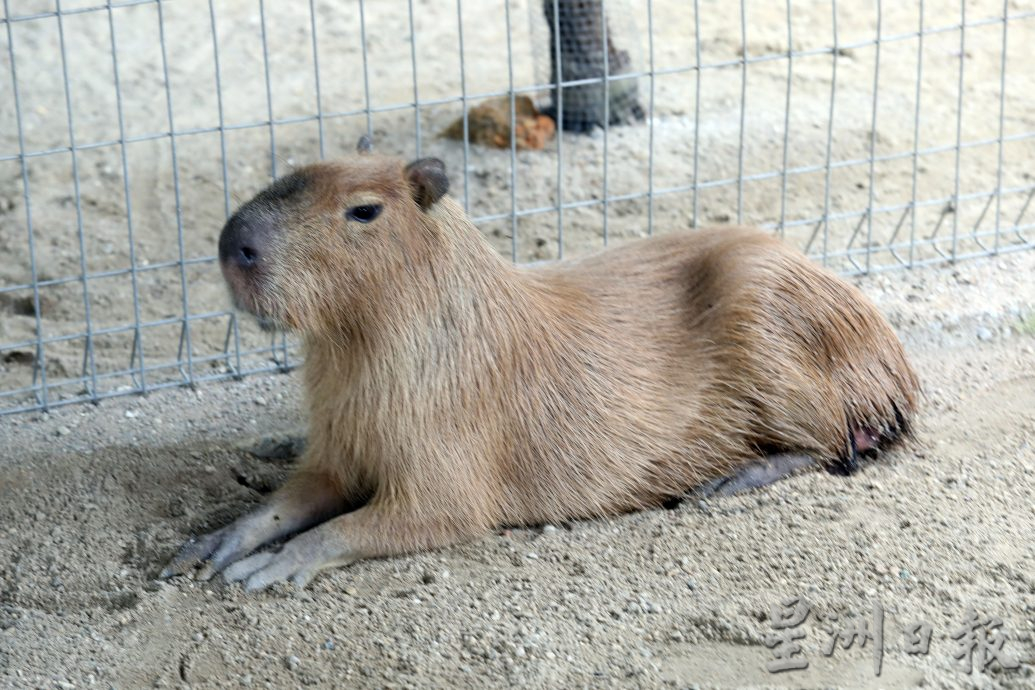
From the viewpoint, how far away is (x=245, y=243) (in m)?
3.48

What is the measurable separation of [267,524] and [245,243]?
0.80 meters

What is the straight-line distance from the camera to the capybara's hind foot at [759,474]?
13.2 ft

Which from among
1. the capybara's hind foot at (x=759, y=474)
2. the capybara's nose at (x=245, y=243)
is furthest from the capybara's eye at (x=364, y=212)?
the capybara's hind foot at (x=759, y=474)

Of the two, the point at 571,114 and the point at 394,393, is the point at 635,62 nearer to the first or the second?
the point at 571,114

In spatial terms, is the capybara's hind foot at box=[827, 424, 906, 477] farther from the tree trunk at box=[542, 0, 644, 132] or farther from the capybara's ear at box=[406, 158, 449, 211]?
the tree trunk at box=[542, 0, 644, 132]

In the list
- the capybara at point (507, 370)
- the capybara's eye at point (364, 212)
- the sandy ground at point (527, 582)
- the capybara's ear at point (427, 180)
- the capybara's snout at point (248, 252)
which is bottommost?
the sandy ground at point (527, 582)

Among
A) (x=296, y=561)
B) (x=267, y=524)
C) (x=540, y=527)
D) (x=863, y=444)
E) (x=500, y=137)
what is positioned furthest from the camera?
(x=500, y=137)

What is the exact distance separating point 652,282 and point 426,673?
146cm

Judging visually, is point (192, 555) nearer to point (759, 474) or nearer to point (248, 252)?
point (248, 252)

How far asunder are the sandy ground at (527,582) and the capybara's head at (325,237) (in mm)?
702

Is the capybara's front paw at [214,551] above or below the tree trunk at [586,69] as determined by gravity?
below

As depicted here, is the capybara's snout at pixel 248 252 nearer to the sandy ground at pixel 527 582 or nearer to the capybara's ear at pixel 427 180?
the capybara's ear at pixel 427 180

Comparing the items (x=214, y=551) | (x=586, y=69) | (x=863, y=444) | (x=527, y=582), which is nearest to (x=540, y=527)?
(x=527, y=582)

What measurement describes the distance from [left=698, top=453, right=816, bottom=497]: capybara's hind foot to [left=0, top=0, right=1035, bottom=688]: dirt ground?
84mm
